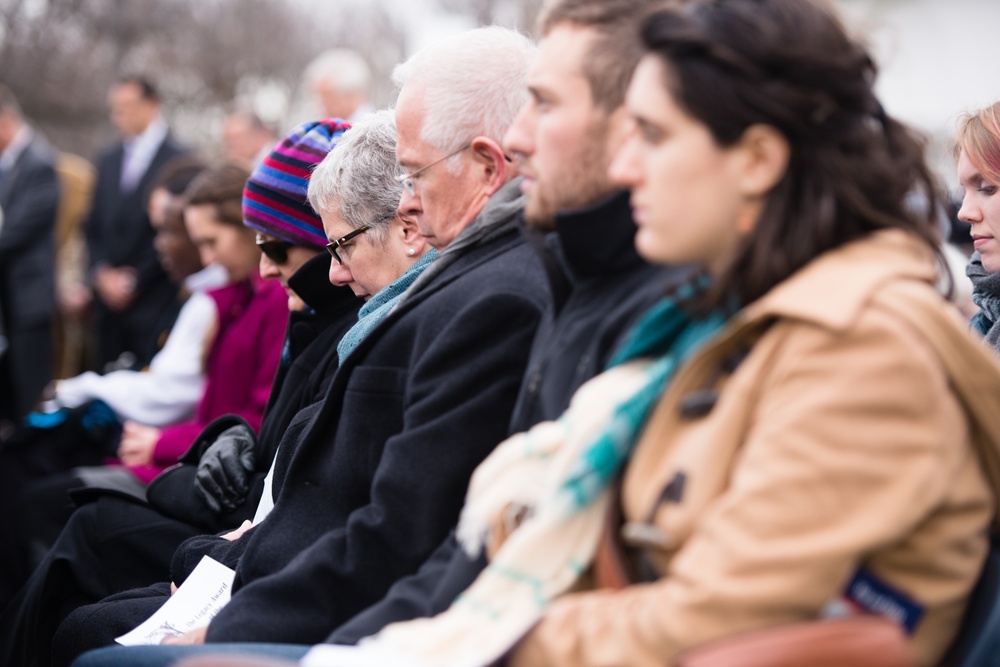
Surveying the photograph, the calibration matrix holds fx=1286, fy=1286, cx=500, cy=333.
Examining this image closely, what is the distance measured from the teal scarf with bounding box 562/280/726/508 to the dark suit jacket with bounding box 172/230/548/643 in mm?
523

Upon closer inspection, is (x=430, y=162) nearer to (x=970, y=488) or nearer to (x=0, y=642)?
(x=970, y=488)

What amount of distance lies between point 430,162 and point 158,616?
127 centimetres

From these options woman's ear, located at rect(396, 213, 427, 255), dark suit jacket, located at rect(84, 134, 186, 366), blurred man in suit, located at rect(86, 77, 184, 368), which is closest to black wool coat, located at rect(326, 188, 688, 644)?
woman's ear, located at rect(396, 213, 427, 255)

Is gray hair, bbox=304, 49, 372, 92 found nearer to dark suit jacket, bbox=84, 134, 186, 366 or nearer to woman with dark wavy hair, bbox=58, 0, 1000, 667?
dark suit jacket, bbox=84, 134, 186, 366

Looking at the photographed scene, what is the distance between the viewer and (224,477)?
12.6 ft

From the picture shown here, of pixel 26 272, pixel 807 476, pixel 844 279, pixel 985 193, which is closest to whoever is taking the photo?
pixel 807 476

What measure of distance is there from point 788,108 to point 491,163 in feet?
4.05

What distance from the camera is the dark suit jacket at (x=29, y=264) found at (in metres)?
8.98

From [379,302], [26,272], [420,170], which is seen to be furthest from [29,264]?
[420,170]

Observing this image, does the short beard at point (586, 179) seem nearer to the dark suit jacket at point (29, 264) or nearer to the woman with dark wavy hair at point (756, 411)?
the woman with dark wavy hair at point (756, 411)

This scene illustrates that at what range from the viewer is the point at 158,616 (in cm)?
309

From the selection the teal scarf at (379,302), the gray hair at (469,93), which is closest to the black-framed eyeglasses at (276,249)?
the teal scarf at (379,302)

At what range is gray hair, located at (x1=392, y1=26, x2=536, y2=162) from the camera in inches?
120

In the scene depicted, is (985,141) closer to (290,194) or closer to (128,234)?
(290,194)
